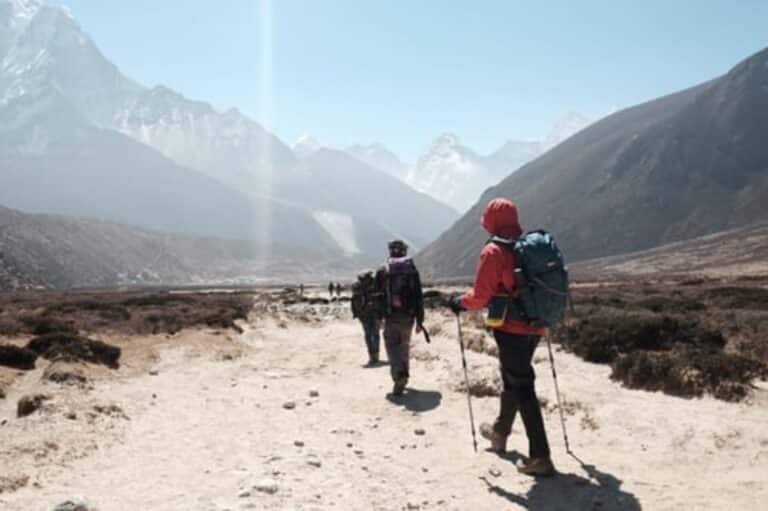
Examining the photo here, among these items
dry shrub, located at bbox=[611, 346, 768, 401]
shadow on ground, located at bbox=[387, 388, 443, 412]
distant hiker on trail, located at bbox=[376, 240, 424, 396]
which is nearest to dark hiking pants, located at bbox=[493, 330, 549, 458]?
shadow on ground, located at bbox=[387, 388, 443, 412]

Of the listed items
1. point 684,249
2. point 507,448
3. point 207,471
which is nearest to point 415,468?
point 507,448

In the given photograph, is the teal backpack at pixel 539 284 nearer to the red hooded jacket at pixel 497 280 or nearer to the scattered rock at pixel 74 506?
the red hooded jacket at pixel 497 280

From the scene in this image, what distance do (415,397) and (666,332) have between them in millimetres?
7272

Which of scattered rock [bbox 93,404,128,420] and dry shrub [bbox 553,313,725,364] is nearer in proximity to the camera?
scattered rock [bbox 93,404,128,420]

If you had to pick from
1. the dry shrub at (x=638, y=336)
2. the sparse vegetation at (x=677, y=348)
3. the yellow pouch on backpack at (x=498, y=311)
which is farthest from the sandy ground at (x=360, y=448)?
the yellow pouch on backpack at (x=498, y=311)

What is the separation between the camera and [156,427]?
955 cm

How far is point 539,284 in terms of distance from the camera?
6.34 metres

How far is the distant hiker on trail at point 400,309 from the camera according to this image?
36.5 feet

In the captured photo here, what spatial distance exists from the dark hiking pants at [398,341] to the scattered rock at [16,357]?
8.88m

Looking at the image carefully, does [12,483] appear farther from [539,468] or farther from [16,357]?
[16,357]

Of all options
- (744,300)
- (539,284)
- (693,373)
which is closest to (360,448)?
(539,284)

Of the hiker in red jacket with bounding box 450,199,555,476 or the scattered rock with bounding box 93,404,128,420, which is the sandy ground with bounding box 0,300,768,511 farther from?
the hiker in red jacket with bounding box 450,199,555,476

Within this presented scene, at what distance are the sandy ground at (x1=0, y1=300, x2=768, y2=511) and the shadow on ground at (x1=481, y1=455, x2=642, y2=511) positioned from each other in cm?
2

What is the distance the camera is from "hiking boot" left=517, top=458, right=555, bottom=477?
654cm
